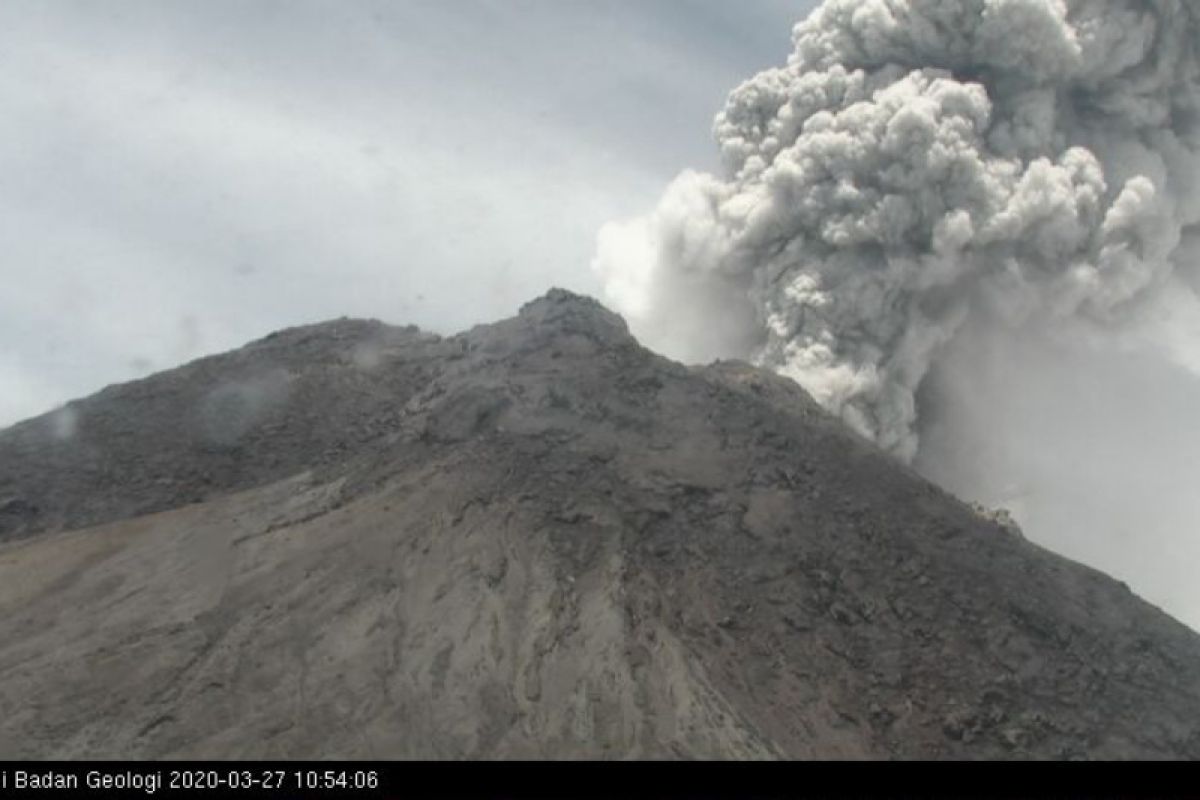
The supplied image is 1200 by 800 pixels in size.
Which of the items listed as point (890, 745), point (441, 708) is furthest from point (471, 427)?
point (890, 745)

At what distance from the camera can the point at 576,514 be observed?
65.8 ft

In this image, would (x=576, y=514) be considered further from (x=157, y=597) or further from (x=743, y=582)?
(x=157, y=597)

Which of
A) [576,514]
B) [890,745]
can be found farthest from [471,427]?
[890,745]

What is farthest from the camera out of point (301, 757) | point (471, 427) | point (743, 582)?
point (471, 427)

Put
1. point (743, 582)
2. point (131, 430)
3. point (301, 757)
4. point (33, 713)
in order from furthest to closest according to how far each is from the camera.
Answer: point (131, 430) < point (743, 582) < point (33, 713) < point (301, 757)

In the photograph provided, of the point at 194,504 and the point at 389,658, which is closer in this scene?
the point at 389,658

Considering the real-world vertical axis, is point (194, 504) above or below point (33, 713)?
above

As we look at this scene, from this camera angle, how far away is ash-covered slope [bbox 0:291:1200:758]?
53.4 ft

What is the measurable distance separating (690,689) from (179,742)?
21.3 feet

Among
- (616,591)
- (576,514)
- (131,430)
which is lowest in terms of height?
(616,591)

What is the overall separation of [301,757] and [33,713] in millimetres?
3968

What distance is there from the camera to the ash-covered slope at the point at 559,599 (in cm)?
1628

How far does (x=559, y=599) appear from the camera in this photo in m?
18.2

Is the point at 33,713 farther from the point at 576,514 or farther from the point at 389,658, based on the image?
the point at 576,514
